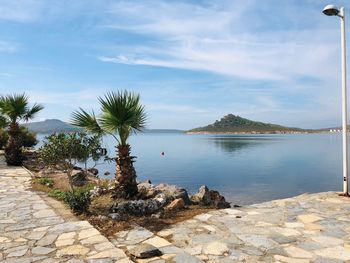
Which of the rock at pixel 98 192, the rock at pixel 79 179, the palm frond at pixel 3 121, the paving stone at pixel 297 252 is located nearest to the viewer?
the paving stone at pixel 297 252

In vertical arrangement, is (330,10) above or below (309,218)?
above

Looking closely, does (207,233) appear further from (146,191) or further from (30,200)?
(30,200)

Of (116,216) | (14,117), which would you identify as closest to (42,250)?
(116,216)

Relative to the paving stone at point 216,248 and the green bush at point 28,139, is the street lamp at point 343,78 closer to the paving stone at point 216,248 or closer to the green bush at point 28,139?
the paving stone at point 216,248

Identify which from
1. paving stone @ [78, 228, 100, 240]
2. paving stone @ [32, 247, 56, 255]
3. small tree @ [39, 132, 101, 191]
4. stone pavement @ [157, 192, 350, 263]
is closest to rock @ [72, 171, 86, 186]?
small tree @ [39, 132, 101, 191]

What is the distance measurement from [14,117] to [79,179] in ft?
18.4

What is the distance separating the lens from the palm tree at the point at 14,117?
1594 cm

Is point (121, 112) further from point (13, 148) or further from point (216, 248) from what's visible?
point (13, 148)

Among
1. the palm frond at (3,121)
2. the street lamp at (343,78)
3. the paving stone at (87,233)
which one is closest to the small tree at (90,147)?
the paving stone at (87,233)

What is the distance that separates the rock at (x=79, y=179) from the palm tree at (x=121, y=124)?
15.3ft

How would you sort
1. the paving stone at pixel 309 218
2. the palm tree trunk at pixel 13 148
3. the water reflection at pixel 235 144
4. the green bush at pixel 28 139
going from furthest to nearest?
the water reflection at pixel 235 144, the green bush at pixel 28 139, the palm tree trunk at pixel 13 148, the paving stone at pixel 309 218

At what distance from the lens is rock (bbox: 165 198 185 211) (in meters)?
7.95

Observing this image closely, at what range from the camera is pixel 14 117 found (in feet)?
53.6

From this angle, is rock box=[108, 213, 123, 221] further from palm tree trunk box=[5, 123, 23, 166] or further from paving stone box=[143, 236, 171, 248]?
palm tree trunk box=[5, 123, 23, 166]
